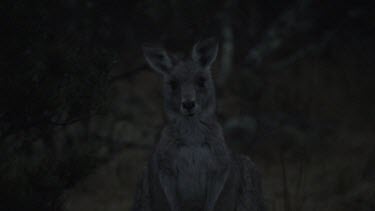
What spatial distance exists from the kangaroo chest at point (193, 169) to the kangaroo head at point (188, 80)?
12.5 inches

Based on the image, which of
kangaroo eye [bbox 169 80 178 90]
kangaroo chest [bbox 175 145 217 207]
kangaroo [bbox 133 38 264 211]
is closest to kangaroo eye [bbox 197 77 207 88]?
kangaroo [bbox 133 38 264 211]

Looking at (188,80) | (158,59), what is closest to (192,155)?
(188,80)

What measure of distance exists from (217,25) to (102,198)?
3.11 metres

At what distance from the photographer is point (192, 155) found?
5316 millimetres

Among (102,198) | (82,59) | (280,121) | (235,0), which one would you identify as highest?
(235,0)

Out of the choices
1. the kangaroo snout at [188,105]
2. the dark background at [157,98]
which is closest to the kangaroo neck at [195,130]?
the kangaroo snout at [188,105]

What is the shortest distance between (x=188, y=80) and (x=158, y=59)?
43 centimetres

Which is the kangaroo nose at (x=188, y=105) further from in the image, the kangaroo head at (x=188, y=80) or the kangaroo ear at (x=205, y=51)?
the kangaroo ear at (x=205, y=51)

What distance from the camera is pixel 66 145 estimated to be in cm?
785

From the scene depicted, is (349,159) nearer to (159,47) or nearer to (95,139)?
(95,139)

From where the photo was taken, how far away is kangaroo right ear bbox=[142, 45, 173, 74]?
5738 mm

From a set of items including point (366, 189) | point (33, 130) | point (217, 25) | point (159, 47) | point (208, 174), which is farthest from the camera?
point (217, 25)

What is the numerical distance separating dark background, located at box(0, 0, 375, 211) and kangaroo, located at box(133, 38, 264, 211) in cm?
47

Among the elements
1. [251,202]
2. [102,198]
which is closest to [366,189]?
[251,202]
